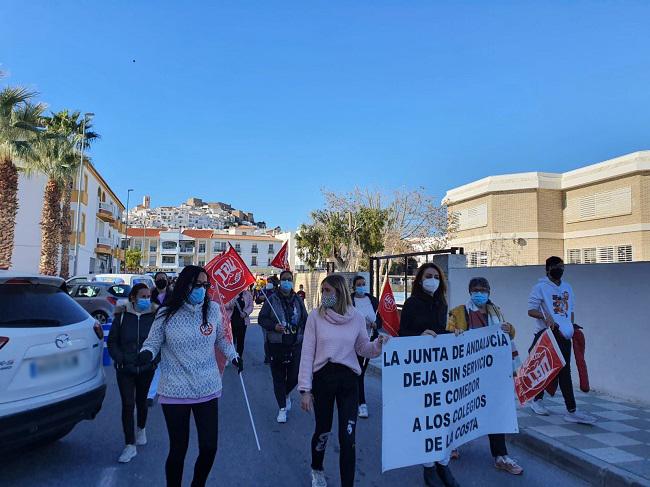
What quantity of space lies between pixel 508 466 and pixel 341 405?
192 centimetres

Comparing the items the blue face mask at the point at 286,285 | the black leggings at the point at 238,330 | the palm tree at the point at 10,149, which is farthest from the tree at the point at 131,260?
the blue face mask at the point at 286,285

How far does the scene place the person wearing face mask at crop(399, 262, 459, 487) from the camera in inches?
170

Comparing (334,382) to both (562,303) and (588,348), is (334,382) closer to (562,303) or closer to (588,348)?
(562,303)

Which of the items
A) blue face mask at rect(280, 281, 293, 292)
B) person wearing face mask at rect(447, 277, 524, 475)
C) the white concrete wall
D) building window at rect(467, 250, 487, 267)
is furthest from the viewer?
building window at rect(467, 250, 487, 267)

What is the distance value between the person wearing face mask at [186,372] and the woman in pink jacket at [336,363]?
75 cm

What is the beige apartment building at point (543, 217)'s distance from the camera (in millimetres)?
28641

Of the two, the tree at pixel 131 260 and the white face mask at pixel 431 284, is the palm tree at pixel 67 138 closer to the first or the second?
the white face mask at pixel 431 284

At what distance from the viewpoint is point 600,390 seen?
740cm

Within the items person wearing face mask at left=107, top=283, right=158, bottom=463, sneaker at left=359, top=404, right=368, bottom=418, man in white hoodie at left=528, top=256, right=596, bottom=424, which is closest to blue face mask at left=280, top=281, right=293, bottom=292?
sneaker at left=359, top=404, right=368, bottom=418

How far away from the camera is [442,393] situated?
13.3ft

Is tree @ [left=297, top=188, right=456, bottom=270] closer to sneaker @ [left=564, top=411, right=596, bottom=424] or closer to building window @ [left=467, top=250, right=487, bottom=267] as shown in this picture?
building window @ [left=467, top=250, right=487, bottom=267]

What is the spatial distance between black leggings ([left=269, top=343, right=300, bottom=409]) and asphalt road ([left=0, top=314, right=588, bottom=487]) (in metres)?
0.36

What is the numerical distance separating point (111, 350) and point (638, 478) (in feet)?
15.8

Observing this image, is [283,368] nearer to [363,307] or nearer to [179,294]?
[363,307]
